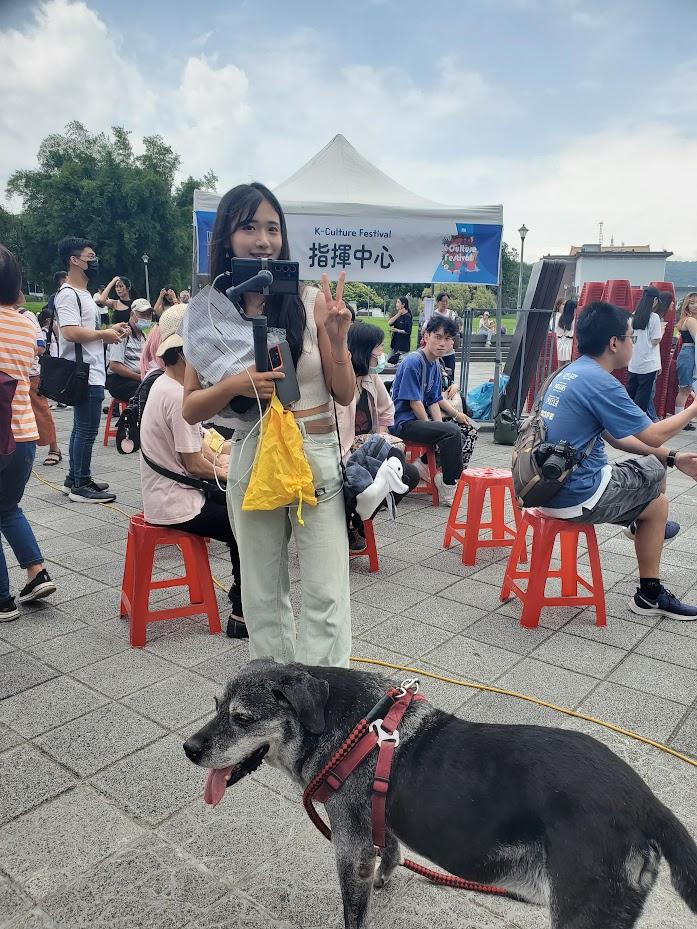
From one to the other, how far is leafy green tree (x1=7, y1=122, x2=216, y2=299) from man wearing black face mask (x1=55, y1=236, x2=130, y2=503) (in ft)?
125

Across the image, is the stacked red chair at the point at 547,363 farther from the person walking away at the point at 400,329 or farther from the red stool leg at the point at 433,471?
the red stool leg at the point at 433,471

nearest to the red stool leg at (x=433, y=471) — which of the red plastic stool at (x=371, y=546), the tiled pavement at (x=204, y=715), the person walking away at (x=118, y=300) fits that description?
the tiled pavement at (x=204, y=715)

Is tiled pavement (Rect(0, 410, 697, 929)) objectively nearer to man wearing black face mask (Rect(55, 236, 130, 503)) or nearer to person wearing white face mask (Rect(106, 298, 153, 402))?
man wearing black face mask (Rect(55, 236, 130, 503))

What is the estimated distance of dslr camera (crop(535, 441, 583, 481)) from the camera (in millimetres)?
3734

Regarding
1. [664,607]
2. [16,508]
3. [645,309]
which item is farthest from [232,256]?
[645,309]

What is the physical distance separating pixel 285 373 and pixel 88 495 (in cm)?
492

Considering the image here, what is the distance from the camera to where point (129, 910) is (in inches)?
82.4

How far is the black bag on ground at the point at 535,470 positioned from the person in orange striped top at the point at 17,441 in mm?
2815

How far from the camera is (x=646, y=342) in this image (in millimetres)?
9461

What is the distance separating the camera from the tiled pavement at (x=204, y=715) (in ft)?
7.01

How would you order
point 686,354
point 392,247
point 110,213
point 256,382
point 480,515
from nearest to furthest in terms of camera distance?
point 256,382 → point 480,515 → point 392,247 → point 686,354 → point 110,213

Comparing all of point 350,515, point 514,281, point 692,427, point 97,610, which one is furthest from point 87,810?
point 514,281

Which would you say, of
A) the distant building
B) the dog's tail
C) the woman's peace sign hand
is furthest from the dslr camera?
the distant building

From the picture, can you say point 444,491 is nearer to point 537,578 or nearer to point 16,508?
point 537,578
